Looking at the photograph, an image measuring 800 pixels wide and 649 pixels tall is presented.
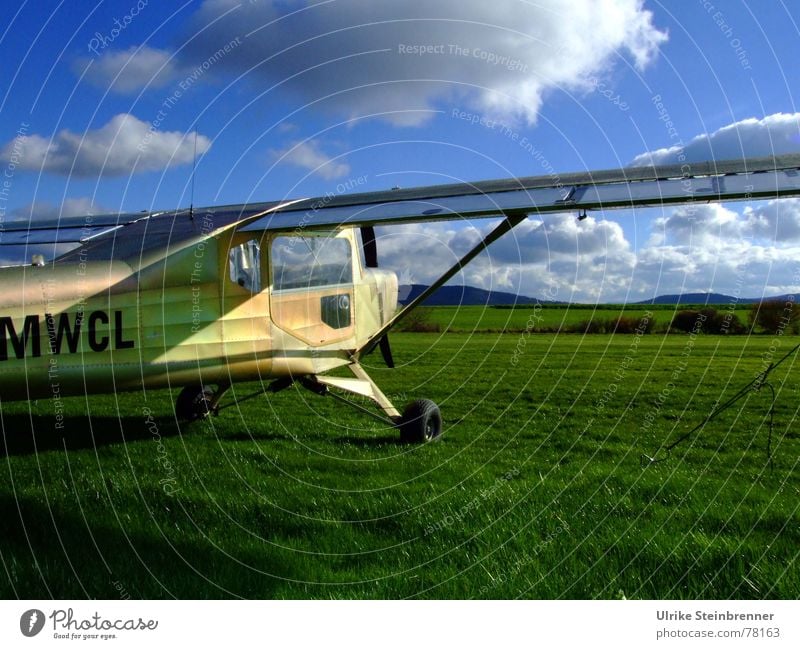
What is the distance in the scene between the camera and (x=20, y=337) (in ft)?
20.0

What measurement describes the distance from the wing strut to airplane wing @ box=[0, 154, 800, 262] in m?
0.14

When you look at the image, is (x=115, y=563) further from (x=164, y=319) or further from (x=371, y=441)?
(x=371, y=441)

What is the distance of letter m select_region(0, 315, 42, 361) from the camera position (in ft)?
19.8

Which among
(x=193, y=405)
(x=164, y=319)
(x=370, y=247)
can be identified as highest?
(x=370, y=247)

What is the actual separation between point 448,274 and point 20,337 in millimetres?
4729

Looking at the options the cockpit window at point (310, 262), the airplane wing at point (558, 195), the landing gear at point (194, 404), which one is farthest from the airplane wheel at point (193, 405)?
the airplane wing at point (558, 195)

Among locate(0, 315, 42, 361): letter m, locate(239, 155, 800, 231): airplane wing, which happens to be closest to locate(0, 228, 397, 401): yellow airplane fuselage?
locate(0, 315, 42, 361): letter m

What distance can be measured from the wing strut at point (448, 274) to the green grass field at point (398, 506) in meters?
1.33

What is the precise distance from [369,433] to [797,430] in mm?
6092

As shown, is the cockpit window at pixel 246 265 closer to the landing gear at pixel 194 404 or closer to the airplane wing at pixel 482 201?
the airplane wing at pixel 482 201

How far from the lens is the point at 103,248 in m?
6.81

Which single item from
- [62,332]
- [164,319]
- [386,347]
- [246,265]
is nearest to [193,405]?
[386,347]

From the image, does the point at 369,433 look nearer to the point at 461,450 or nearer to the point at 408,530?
the point at 461,450
